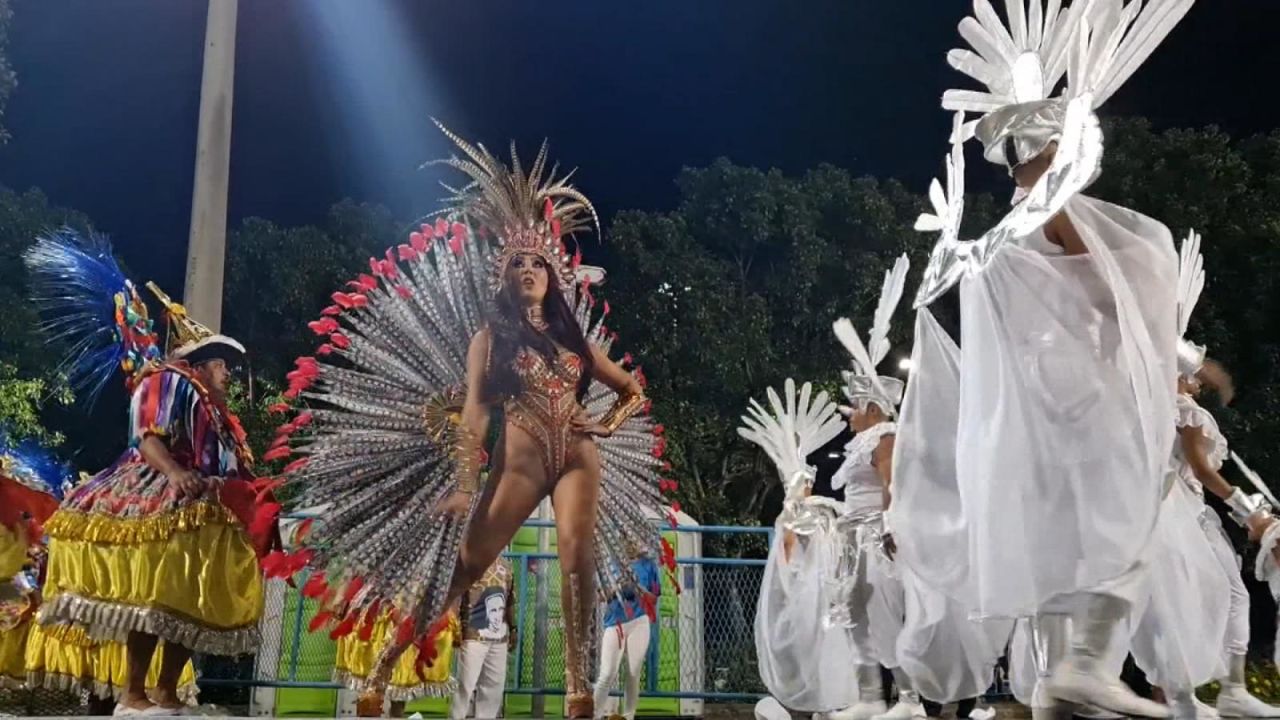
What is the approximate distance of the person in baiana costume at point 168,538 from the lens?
Answer: 4957 mm

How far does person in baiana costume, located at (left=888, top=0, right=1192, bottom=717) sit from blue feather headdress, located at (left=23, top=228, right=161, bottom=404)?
383cm

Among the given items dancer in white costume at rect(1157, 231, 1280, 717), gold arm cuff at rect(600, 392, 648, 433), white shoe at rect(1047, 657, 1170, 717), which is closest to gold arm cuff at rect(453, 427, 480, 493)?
gold arm cuff at rect(600, 392, 648, 433)

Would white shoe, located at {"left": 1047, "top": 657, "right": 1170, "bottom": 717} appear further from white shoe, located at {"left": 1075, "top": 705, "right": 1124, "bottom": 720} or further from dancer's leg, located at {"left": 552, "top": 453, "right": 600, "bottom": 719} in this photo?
dancer's leg, located at {"left": 552, "top": 453, "right": 600, "bottom": 719}

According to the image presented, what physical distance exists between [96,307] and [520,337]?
246 cm

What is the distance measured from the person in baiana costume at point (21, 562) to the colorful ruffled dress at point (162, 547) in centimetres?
125

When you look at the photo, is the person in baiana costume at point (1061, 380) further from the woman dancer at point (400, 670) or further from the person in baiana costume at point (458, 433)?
the woman dancer at point (400, 670)

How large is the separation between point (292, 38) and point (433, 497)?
53.6 feet

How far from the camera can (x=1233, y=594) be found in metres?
5.36

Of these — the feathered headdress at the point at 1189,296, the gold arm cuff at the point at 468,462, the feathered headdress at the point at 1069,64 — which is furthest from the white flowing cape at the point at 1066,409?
the gold arm cuff at the point at 468,462

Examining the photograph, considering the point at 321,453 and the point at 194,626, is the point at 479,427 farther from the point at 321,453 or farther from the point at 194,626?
the point at 194,626

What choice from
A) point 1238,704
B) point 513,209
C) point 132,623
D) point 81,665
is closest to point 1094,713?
point 1238,704

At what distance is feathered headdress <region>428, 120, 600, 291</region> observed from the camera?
5.05 metres

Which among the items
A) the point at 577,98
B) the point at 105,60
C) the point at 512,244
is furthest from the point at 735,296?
the point at 105,60

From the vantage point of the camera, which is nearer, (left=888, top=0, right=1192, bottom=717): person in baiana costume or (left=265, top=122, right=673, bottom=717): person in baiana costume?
(left=888, top=0, right=1192, bottom=717): person in baiana costume
